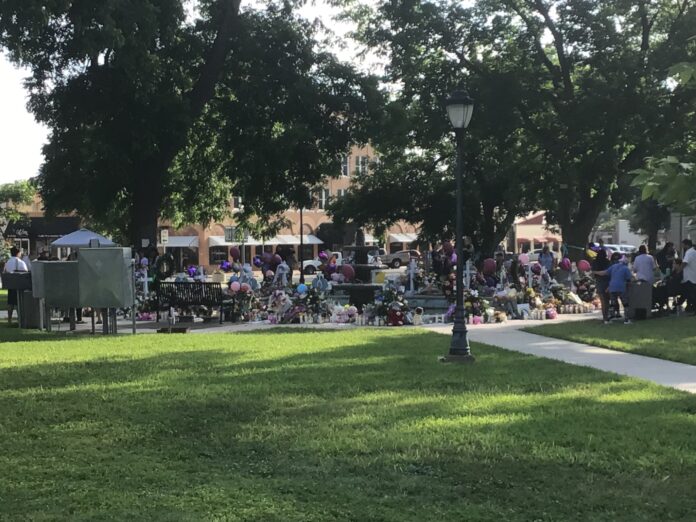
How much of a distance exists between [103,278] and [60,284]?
3.91 feet

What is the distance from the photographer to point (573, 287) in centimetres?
2184

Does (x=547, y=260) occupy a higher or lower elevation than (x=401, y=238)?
lower

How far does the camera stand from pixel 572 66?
30.5 meters

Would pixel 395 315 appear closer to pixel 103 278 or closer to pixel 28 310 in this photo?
pixel 103 278

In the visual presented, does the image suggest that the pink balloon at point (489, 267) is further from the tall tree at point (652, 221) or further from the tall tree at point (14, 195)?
the tall tree at point (14, 195)

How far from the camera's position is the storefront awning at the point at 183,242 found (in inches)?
2576

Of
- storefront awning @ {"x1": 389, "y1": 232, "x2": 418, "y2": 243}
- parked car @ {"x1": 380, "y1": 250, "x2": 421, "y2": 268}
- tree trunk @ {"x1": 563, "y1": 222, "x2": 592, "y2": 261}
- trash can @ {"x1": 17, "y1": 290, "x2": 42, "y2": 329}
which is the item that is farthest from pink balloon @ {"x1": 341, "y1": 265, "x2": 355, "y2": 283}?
storefront awning @ {"x1": 389, "y1": 232, "x2": 418, "y2": 243}

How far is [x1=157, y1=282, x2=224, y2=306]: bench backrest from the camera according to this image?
18.6m

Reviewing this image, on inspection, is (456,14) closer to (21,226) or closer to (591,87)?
(591,87)

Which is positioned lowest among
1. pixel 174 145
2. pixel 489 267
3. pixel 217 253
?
pixel 489 267

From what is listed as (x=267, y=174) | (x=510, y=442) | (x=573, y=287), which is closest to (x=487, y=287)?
(x=573, y=287)

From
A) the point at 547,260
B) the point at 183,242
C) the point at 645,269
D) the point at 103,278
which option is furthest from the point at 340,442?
the point at 183,242

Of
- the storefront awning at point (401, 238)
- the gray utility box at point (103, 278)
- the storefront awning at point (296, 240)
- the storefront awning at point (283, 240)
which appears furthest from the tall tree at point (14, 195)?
the gray utility box at point (103, 278)

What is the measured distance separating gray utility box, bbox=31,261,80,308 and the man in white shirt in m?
13.7
